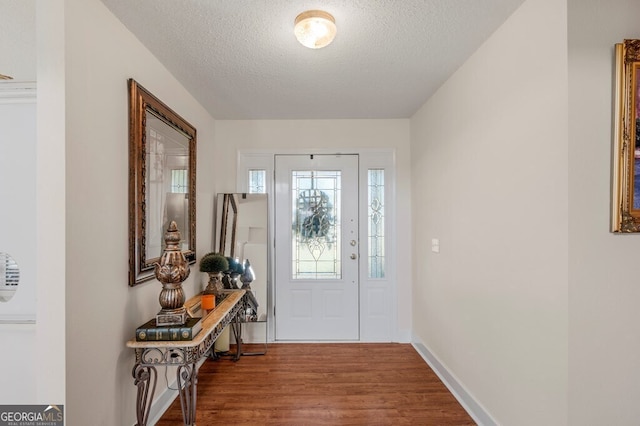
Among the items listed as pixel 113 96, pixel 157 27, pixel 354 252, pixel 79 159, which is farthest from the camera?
pixel 354 252

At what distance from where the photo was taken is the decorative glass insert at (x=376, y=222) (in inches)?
143

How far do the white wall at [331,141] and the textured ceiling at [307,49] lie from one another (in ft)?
1.61

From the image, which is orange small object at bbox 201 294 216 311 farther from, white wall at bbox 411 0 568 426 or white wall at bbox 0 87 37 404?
white wall at bbox 411 0 568 426

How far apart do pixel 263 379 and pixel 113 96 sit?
2.42m

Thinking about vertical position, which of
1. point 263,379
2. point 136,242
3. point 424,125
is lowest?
point 263,379

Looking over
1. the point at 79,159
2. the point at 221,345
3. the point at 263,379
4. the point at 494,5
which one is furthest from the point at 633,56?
the point at 221,345

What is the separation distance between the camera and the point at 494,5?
1692mm

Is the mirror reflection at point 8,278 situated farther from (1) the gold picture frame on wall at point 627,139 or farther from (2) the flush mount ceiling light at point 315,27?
(1) the gold picture frame on wall at point 627,139

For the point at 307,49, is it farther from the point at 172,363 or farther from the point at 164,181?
the point at 172,363

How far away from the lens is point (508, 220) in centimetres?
184

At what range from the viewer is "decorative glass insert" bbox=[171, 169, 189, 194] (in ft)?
8.04

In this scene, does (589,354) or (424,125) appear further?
(424,125)

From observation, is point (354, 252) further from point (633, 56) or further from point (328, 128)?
point (633, 56)

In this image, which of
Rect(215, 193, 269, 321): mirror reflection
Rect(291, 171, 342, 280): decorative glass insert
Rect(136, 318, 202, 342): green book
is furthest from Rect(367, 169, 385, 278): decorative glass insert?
Rect(136, 318, 202, 342): green book
